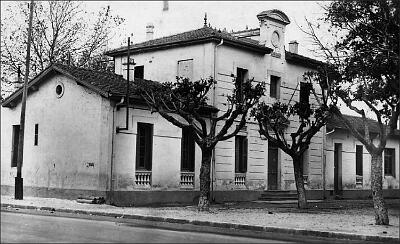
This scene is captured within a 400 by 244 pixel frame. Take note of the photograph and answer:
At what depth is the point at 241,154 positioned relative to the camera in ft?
89.2

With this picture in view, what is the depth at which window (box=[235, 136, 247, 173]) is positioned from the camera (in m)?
27.0

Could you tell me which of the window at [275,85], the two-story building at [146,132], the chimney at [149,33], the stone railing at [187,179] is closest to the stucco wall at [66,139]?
the two-story building at [146,132]

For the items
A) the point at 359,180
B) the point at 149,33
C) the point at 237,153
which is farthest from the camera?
the point at 359,180

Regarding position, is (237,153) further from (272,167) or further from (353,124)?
(353,124)

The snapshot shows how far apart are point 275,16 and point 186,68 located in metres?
5.83

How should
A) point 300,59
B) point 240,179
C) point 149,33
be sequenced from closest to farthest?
1. point 240,179
2. point 300,59
3. point 149,33

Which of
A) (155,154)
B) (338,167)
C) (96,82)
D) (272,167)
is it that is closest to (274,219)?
(155,154)

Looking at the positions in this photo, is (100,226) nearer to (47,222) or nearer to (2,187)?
(47,222)

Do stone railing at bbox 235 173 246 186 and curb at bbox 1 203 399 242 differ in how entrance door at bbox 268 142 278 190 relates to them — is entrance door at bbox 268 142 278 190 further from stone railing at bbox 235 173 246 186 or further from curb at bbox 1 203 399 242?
curb at bbox 1 203 399 242

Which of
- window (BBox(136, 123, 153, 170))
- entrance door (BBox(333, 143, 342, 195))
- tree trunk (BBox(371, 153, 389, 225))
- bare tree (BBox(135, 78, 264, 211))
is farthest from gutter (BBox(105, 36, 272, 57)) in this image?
tree trunk (BBox(371, 153, 389, 225))

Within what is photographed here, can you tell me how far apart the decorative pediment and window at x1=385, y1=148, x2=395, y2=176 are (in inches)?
551

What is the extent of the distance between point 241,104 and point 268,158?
9768 millimetres

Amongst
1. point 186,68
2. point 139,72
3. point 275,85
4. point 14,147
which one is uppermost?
point 139,72

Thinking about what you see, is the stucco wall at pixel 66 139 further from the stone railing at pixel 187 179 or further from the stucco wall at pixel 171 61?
the stone railing at pixel 187 179
